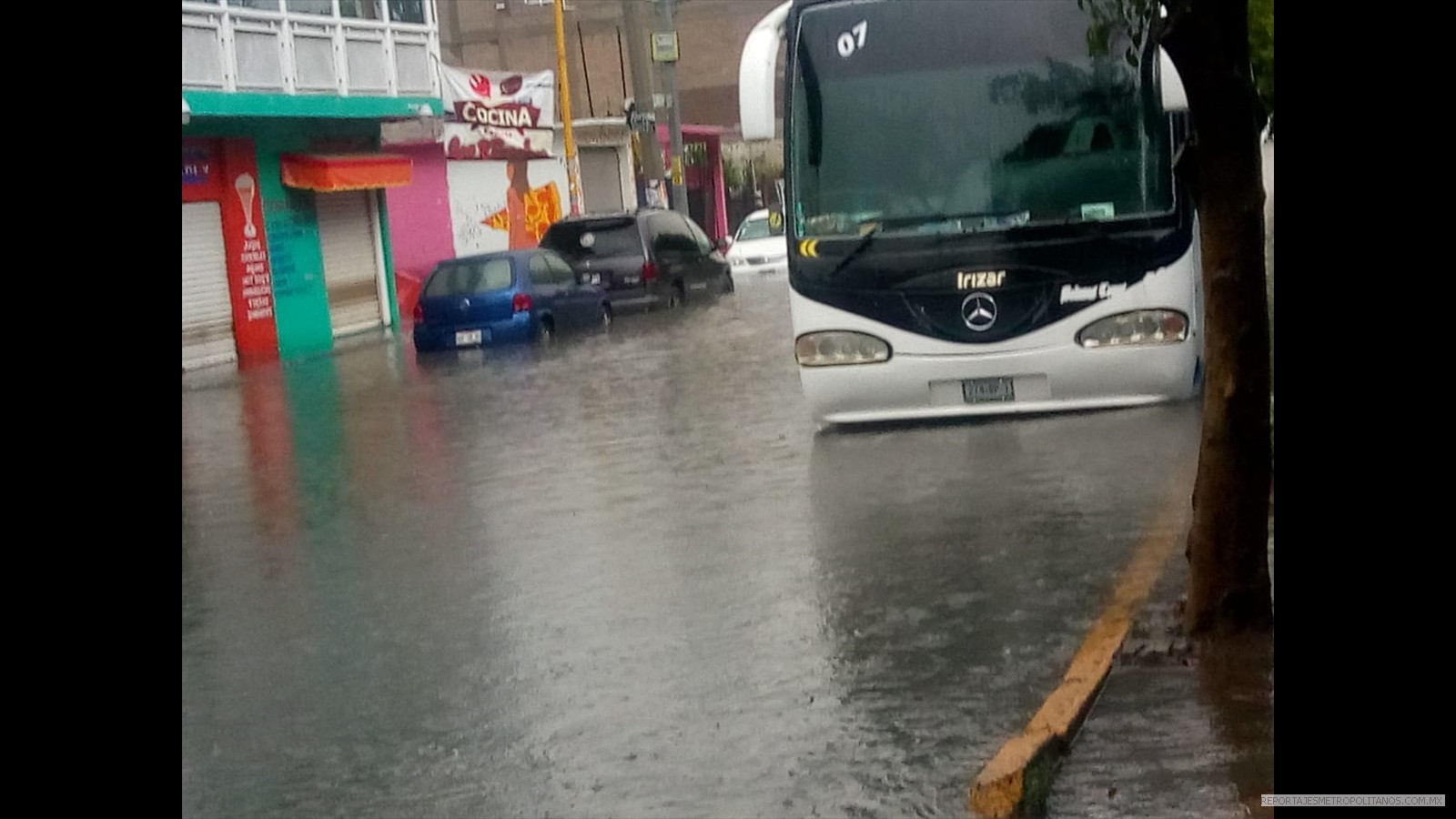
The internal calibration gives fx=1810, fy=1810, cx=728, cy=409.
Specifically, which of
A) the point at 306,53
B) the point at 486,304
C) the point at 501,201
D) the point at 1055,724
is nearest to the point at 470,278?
the point at 486,304

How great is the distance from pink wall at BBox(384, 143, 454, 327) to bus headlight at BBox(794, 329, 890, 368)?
67.6 ft

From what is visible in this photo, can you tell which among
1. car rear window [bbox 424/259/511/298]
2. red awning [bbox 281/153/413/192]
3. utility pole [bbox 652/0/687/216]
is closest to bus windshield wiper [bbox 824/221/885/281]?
car rear window [bbox 424/259/511/298]

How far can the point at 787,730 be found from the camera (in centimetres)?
623

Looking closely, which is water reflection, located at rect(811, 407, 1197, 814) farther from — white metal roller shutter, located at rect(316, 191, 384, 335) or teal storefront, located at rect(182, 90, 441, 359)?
white metal roller shutter, located at rect(316, 191, 384, 335)

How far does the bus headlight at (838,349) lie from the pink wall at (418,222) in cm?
2059

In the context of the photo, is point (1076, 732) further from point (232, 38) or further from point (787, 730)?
point (232, 38)

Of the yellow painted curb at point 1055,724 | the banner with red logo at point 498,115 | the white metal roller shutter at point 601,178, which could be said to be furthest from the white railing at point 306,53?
the yellow painted curb at point 1055,724

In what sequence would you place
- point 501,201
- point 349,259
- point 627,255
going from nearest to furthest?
point 627,255 < point 349,259 < point 501,201

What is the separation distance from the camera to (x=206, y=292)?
25.9m

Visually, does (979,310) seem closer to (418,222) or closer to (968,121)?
(968,121)

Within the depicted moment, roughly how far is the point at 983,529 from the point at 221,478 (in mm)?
7099

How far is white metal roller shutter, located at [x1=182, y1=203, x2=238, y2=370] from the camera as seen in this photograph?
25.6 meters

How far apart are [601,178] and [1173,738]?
128 feet
